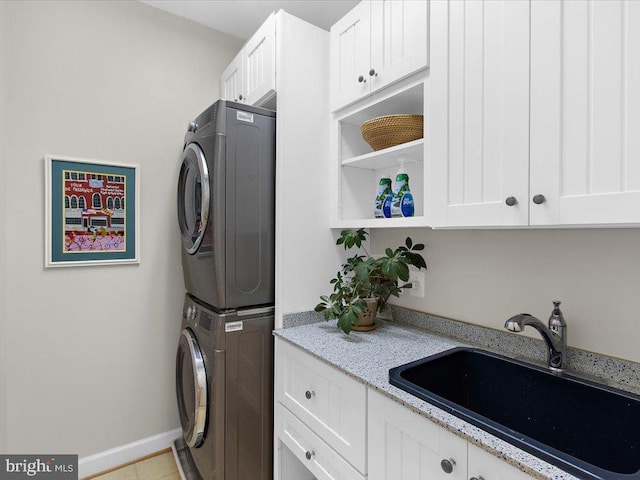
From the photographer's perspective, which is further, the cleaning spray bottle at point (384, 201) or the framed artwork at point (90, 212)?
the framed artwork at point (90, 212)

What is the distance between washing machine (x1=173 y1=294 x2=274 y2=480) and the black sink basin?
79 cm

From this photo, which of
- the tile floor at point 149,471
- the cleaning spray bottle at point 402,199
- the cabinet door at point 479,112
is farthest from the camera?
the tile floor at point 149,471

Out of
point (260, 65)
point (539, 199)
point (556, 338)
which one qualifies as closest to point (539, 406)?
point (556, 338)

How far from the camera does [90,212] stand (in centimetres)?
193

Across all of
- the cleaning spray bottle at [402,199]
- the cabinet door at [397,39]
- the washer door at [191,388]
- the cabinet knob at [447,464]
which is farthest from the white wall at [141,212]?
the cabinet knob at [447,464]

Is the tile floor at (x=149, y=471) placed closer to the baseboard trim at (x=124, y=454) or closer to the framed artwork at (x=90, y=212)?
the baseboard trim at (x=124, y=454)

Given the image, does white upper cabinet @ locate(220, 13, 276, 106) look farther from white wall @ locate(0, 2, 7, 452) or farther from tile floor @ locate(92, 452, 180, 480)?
tile floor @ locate(92, 452, 180, 480)

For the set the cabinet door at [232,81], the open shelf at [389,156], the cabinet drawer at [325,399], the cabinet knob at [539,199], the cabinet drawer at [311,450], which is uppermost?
the cabinet door at [232,81]

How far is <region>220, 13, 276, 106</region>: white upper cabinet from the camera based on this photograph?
1692 mm

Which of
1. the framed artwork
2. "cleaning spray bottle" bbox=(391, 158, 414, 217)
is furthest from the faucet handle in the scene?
the framed artwork

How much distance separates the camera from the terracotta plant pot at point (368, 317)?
1.58 meters

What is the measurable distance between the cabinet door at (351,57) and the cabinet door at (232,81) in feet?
2.13

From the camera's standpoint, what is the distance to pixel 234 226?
157 cm

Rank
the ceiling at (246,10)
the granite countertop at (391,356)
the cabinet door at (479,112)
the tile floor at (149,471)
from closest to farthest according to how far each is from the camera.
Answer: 1. the granite countertop at (391,356)
2. the cabinet door at (479,112)
3. the tile floor at (149,471)
4. the ceiling at (246,10)
